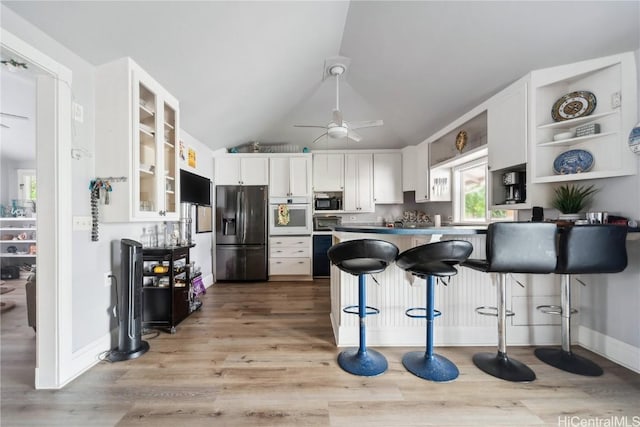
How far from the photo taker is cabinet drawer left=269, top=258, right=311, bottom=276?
409 cm

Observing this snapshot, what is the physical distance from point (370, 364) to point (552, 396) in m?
1.08

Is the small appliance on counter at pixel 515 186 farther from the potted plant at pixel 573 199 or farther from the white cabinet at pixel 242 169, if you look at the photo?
the white cabinet at pixel 242 169

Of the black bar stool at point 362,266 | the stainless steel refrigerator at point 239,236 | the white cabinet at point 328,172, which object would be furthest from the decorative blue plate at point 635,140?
the stainless steel refrigerator at point 239,236

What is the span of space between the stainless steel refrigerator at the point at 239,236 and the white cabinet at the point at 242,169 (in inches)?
7.5

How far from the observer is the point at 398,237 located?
194 cm

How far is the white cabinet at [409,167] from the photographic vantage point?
4230mm

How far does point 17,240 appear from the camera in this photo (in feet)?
14.9

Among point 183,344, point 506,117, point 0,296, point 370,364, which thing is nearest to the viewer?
point 370,364

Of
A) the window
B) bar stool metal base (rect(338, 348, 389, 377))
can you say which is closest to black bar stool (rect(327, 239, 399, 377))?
bar stool metal base (rect(338, 348, 389, 377))

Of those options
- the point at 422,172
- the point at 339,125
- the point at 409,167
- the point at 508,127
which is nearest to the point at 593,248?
the point at 508,127

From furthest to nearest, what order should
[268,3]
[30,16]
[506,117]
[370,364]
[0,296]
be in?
[0,296] < [506,117] < [268,3] < [370,364] < [30,16]

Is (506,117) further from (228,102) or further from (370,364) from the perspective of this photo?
(228,102)

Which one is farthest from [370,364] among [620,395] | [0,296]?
[0,296]

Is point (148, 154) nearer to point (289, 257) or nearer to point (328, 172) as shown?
point (289, 257)
